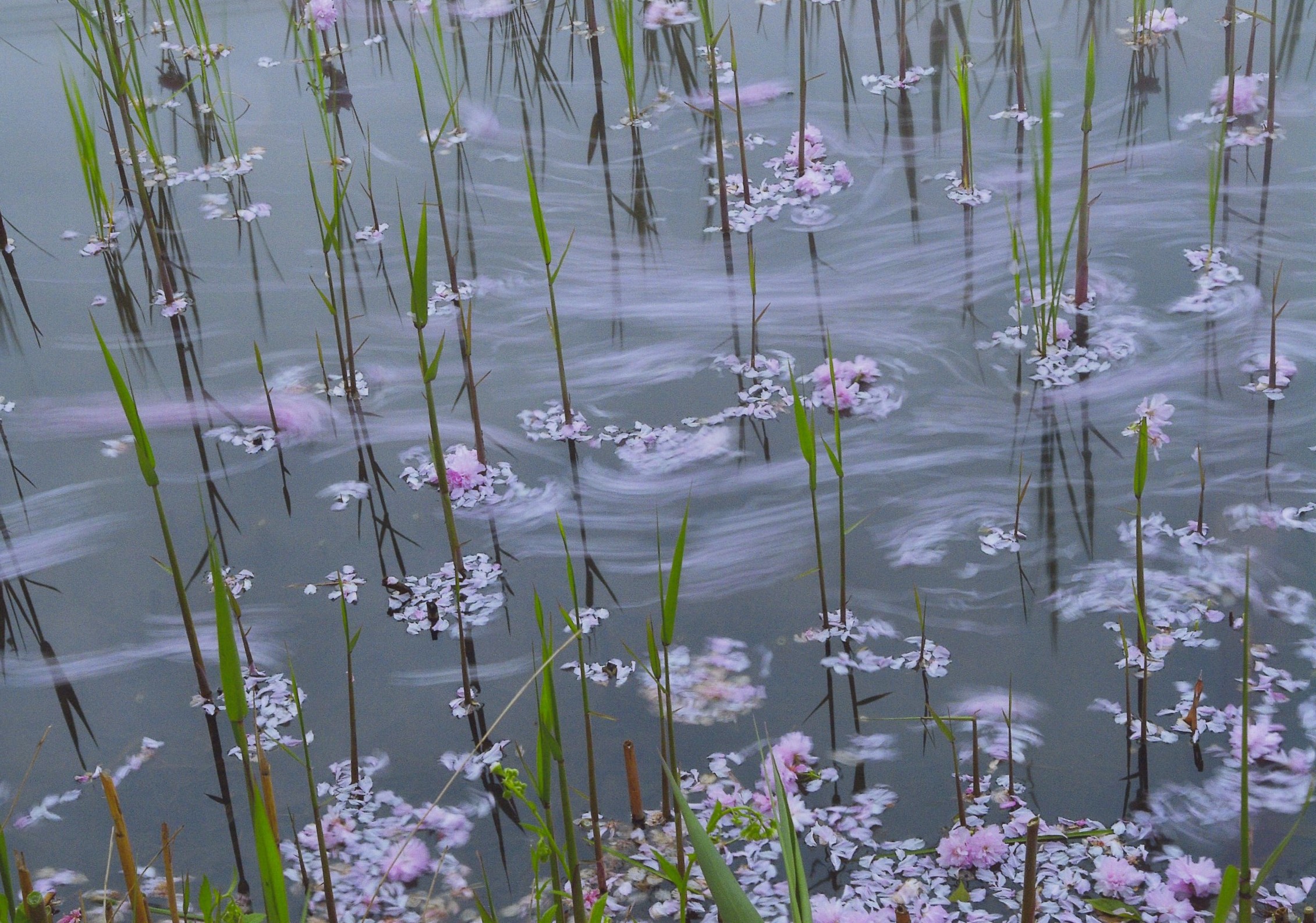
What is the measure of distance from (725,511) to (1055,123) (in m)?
1.59

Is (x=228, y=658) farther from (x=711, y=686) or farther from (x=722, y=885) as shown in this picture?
(x=711, y=686)

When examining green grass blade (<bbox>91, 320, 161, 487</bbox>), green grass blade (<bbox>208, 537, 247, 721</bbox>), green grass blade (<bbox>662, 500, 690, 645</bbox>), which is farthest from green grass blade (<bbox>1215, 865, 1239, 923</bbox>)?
green grass blade (<bbox>91, 320, 161, 487</bbox>)

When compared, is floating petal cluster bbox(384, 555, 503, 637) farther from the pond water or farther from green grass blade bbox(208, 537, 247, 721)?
green grass blade bbox(208, 537, 247, 721)

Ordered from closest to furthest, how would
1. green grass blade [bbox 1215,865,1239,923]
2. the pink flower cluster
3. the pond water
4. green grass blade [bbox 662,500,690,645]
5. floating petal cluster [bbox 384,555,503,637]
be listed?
green grass blade [bbox 1215,865,1239,923] < green grass blade [bbox 662,500,690,645] < the pink flower cluster < the pond water < floating petal cluster [bbox 384,555,503,637]

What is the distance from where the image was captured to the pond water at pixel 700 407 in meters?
1.70

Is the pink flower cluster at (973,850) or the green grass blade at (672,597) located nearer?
the green grass blade at (672,597)

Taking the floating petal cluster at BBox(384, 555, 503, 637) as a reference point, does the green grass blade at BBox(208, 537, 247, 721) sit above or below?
above

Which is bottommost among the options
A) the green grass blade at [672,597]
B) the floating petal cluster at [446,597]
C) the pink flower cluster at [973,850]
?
the pink flower cluster at [973,850]

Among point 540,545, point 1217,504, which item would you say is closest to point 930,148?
point 1217,504

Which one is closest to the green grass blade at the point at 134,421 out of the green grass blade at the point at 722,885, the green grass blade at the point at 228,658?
the green grass blade at the point at 228,658

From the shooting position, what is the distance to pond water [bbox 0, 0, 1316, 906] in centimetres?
170

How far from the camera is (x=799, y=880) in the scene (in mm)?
1021

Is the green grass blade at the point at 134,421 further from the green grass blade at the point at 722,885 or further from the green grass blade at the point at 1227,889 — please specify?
the green grass blade at the point at 1227,889

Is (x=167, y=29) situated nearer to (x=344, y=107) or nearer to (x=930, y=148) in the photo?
(x=344, y=107)
